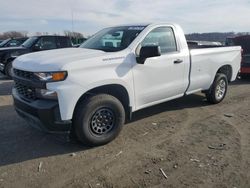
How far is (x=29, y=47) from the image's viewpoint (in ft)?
38.1

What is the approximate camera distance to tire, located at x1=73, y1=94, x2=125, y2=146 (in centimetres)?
433

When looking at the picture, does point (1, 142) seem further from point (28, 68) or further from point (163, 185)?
point (163, 185)

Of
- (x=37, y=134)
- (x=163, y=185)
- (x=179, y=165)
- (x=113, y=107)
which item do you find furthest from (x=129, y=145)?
(x=37, y=134)

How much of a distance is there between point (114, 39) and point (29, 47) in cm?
722

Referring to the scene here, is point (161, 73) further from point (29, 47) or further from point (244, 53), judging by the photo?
point (29, 47)

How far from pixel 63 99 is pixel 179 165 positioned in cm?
184

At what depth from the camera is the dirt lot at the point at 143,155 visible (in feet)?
12.0

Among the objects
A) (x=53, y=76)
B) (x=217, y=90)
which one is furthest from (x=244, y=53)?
(x=53, y=76)

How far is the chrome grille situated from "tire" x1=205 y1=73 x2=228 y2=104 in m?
4.32

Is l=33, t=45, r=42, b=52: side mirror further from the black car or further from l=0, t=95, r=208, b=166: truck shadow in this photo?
l=0, t=95, r=208, b=166: truck shadow

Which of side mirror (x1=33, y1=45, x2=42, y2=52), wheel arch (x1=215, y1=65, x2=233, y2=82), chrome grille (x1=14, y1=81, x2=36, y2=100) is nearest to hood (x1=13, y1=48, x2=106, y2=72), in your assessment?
chrome grille (x1=14, y1=81, x2=36, y2=100)

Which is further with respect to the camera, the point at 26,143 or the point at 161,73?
the point at 161,73

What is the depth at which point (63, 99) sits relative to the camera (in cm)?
405

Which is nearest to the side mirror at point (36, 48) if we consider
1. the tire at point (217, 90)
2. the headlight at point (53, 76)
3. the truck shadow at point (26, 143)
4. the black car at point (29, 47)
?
the black car at point (29, 47)
